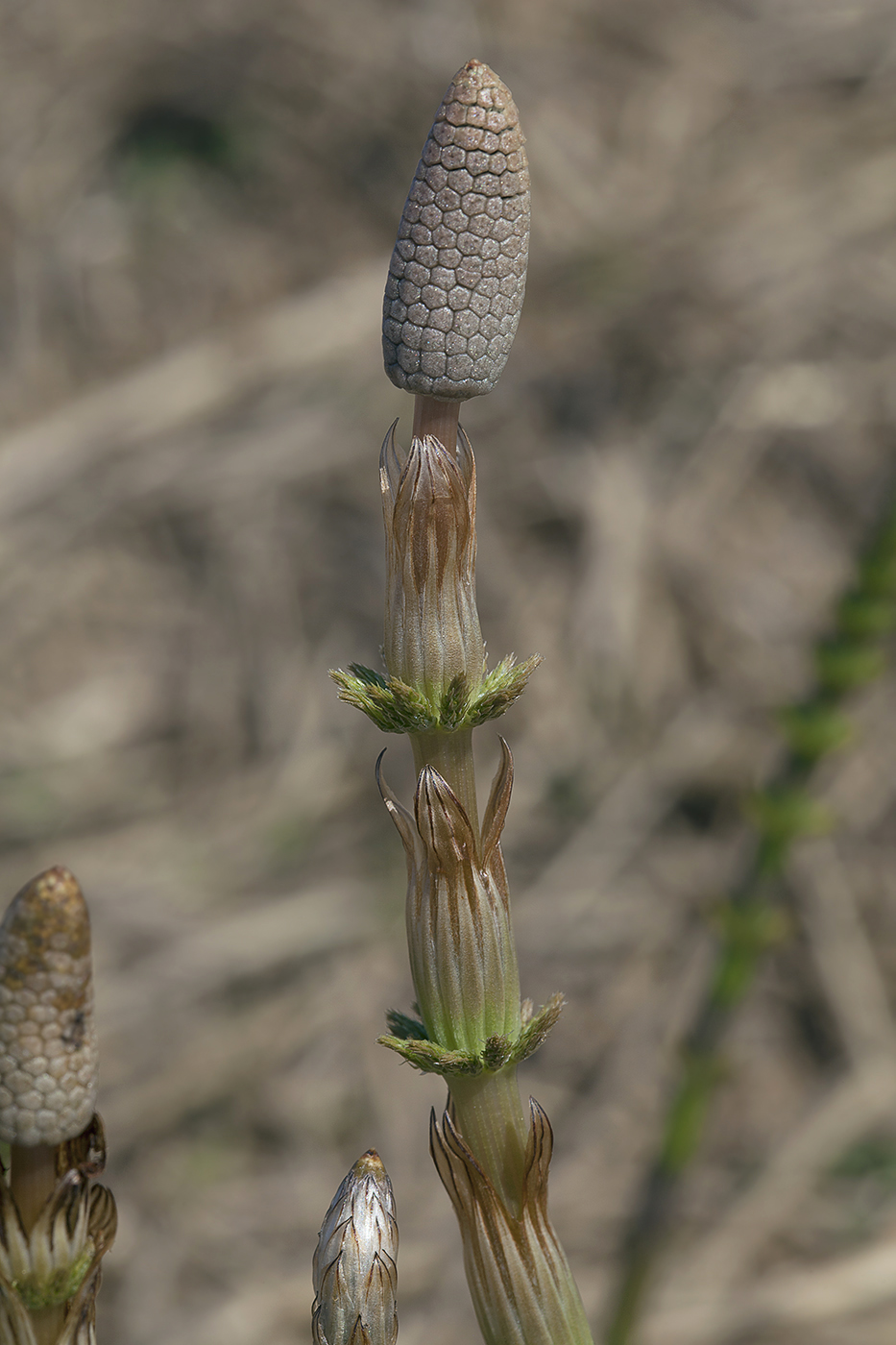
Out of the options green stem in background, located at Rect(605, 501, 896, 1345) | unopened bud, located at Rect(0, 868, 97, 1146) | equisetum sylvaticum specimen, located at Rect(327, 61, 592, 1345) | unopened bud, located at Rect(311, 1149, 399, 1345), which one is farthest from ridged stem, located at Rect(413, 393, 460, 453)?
Result: green stem in background, located at Rect(605, 501, 896, 1345)

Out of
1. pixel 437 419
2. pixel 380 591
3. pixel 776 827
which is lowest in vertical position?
pixel 437 419

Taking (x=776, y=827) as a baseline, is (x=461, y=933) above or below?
below

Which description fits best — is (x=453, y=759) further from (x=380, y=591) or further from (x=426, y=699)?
(x=380, y=591)

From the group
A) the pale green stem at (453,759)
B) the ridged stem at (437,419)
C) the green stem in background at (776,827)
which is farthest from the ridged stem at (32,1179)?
the green stem in background at (776,827)

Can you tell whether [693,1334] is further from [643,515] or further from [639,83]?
[639,83]

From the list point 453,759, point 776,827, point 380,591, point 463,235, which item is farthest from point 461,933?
point 380,591

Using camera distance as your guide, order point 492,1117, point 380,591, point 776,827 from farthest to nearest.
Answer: point 380,591
point 776,827
point 492,1117

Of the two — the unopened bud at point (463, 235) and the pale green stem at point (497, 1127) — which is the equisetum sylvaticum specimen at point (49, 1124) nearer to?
the pale green stem at point (497, 1127)
